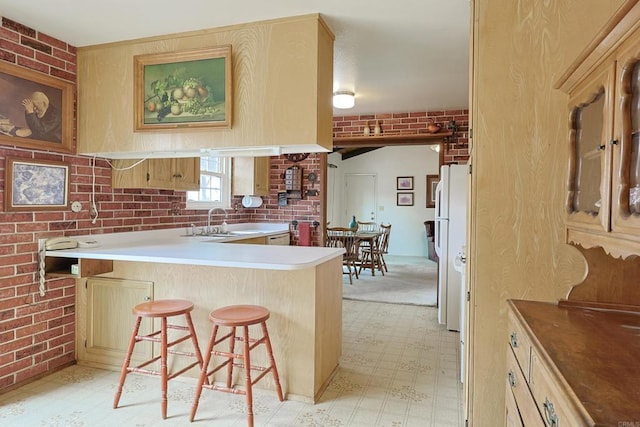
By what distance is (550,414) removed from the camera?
98 cm

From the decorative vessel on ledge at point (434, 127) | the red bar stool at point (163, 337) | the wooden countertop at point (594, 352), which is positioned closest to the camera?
the wooden countertop at point (594, 352)

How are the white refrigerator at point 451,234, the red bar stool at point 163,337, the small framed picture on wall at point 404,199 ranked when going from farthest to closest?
the small framed picture on wall at point 404,199 < the white refrigerator at point 451,234 < the red bar stool at point 163,337

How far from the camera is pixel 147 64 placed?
2.61 metres

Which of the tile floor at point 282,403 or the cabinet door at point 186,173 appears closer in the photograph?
the tile floor at point 282,403

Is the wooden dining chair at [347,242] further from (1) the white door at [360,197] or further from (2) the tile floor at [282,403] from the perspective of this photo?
(1) the white door at [360,197]

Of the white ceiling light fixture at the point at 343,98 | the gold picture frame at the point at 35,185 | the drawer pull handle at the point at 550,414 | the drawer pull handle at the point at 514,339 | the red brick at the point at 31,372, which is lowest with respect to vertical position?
the red brick at the point at 31,372

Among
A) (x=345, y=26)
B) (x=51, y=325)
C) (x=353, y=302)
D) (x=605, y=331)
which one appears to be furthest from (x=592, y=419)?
(x=353, y=302)

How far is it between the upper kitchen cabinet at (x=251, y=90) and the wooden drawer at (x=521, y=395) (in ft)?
5.08

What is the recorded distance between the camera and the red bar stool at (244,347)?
2.09 m

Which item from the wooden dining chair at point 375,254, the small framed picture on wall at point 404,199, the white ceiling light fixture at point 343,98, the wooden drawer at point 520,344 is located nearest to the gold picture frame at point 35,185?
the white ceiling light fixture at point 343,98

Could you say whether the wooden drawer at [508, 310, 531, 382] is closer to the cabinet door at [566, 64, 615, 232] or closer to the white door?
the cabinet door at [566, 64, 615, 232]

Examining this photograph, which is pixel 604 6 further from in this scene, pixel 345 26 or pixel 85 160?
pixel 85 160

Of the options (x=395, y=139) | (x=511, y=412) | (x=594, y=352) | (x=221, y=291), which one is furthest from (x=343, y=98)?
(x=594, y=352)

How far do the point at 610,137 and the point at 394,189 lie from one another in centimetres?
839
